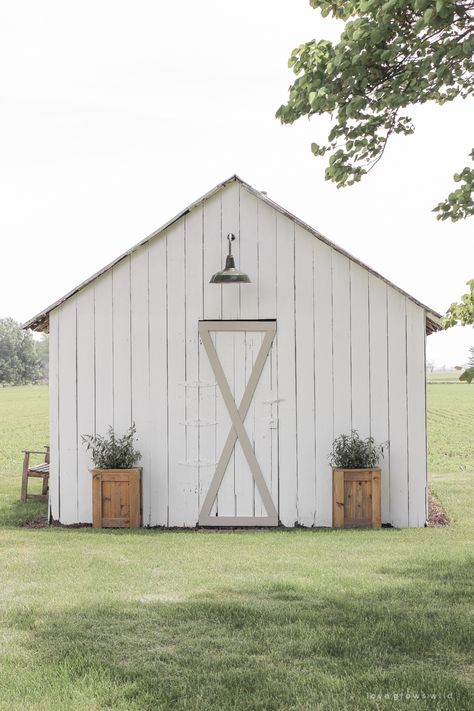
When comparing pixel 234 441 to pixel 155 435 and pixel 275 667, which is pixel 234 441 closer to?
pixel 155 435

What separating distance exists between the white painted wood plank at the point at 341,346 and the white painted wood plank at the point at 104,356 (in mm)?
3127

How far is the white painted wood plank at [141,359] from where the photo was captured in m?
11.7

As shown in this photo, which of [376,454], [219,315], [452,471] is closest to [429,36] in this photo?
[219,315]

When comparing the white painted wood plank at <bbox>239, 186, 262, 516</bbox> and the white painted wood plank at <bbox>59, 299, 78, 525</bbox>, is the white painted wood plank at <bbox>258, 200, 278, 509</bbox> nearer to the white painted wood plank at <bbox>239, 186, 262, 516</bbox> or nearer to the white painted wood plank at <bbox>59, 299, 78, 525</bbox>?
the white painted wood plank at <bbox>239, 186, 262, 516</bbox>

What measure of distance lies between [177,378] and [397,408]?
3.07 meters

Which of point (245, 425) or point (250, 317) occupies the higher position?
point (250, 317)

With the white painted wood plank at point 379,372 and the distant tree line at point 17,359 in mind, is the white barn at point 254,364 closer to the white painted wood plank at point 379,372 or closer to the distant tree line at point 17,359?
the white painted wood plank at point 379,372

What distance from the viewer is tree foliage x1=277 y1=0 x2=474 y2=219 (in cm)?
679

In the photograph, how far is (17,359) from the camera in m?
114

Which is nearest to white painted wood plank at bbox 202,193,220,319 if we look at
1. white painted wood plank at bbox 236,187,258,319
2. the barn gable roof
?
the barn gable roof

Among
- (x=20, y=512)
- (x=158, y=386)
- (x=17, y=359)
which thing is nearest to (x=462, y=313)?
(x=158, y=386)

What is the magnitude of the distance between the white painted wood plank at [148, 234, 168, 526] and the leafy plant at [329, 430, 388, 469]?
236 centimetres

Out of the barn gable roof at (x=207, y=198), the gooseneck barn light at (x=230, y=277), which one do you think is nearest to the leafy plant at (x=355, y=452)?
the barn gable roof at (x=207, y=198)

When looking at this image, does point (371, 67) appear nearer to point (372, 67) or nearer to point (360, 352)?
point (372, 67)
